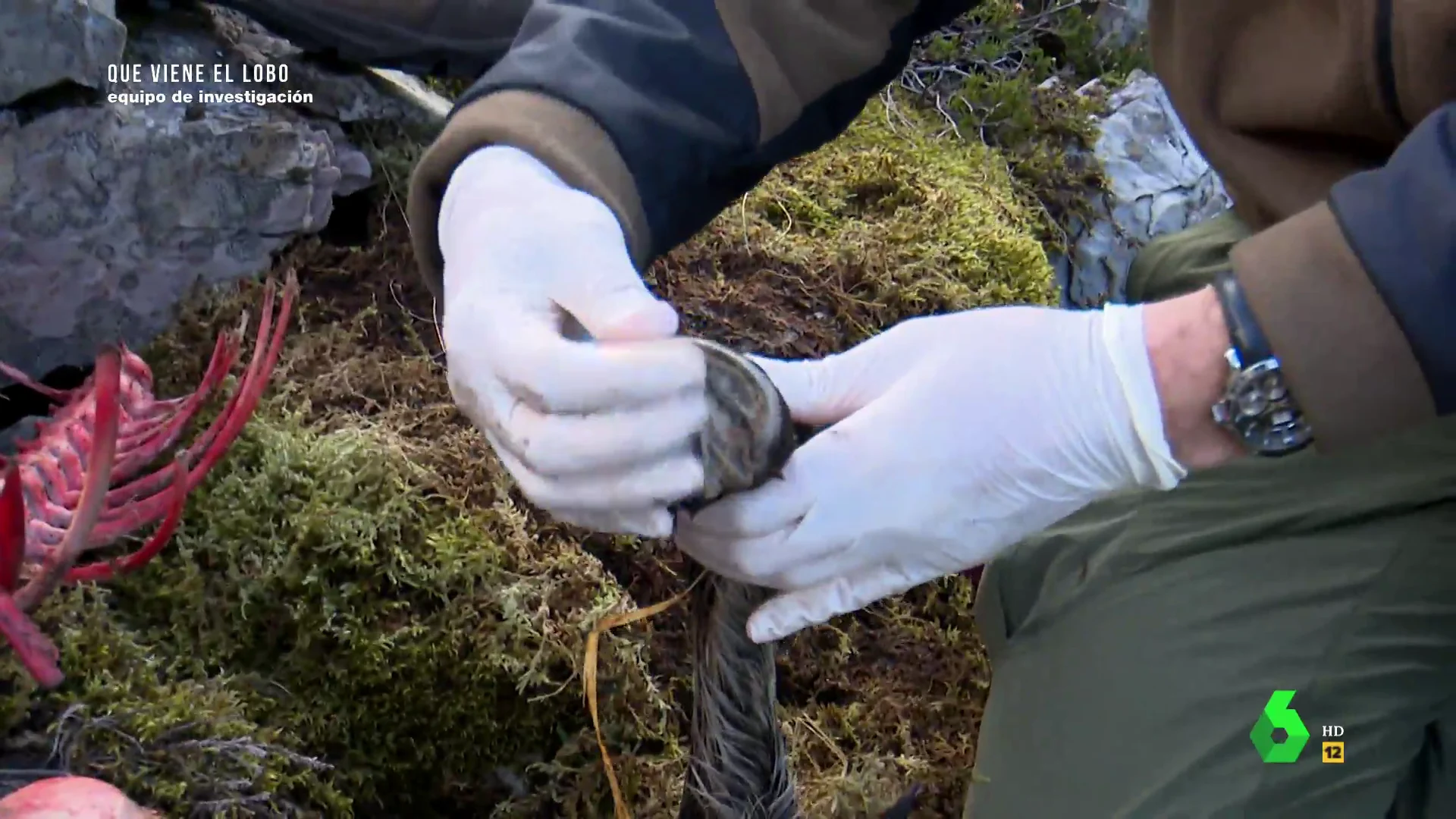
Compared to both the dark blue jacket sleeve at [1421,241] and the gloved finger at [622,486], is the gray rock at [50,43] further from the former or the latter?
the dark blue jacket sleeve at [1421,241]

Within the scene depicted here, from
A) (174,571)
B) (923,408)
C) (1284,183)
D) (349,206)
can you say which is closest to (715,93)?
(923,408)

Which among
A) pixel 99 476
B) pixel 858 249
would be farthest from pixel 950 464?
pixel 858 249

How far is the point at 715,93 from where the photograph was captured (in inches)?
35.3

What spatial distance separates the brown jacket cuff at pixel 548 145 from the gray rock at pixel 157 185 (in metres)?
0.65

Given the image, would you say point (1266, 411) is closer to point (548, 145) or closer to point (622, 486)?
point (622, 486)

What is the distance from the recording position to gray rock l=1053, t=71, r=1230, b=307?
208 centimetres

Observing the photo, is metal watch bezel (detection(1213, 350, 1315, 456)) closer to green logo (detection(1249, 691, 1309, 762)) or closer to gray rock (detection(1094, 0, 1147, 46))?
green logo (detection(1249, 691, 1309, 762))

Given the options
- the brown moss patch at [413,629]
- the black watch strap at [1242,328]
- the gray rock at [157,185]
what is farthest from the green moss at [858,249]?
the black watch strap at [1242,328]

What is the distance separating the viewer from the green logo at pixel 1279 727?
2.69ft

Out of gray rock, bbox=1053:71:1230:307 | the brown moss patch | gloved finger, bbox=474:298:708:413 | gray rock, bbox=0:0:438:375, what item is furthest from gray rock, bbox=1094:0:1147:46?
gloved finger, bbox=474:298:708:413

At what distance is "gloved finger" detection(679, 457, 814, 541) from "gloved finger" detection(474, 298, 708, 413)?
10 centimetres

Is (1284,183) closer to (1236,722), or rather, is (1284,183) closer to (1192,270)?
(1192,270)

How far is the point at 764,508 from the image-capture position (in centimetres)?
70

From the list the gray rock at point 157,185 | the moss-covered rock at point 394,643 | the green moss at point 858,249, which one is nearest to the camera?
the moss-covered rock at point 394,643
